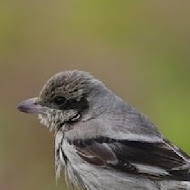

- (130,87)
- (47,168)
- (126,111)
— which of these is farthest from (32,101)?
(130,87)

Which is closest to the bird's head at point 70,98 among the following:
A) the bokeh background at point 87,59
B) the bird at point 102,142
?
the bird at point 102,142

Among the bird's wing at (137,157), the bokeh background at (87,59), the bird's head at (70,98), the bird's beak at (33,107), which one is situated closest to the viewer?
the bird's wing at (137,157)

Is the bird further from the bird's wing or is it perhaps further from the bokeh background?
the bokeh background

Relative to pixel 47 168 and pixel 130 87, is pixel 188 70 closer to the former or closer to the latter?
pixel 130 87

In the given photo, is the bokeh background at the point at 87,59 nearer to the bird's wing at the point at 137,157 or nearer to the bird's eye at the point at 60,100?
the bird's eye at the point at 60,100

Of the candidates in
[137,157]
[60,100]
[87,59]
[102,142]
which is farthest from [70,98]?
[87,59]

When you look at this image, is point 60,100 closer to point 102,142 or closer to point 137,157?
point 102,142
